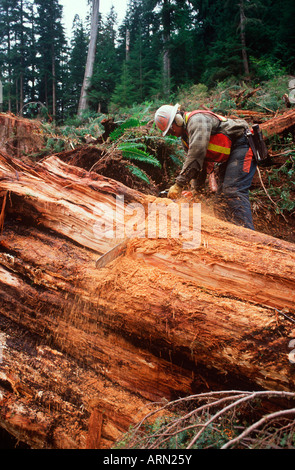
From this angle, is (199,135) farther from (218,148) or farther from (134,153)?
(134,153)

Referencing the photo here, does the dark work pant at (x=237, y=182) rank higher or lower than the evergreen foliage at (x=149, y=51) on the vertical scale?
lower

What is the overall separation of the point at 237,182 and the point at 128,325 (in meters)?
2.67

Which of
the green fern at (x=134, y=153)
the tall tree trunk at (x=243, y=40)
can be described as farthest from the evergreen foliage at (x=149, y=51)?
the green fern at (x=134, y=153)

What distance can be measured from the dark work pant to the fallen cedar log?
1.18 metres

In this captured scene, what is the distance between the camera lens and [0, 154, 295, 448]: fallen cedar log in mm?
1762

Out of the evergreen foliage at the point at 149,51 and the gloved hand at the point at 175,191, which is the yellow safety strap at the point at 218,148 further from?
the evergreen foliage at the point at 149,51

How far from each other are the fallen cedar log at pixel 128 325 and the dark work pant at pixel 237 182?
46.4 inches

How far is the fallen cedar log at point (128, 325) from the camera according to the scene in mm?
1762

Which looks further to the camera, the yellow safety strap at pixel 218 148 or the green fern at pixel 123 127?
the green fern at pixel 123 127

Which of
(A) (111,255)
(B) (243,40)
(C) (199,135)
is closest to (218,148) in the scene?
(C) (199,135)

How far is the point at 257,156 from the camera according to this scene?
12.4 feet

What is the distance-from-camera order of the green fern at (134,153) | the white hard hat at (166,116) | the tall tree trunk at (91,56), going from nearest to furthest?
the white hard hat at (166,116) → the green fern at (134,153) → the tall tree trunk at (91,56)

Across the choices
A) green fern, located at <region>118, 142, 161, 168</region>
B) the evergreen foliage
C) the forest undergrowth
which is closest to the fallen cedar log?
the forest undergrowth

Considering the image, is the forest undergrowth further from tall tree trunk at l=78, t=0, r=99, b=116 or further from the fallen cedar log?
tall tree trunk at l=78, t=0, r=99, b=116
